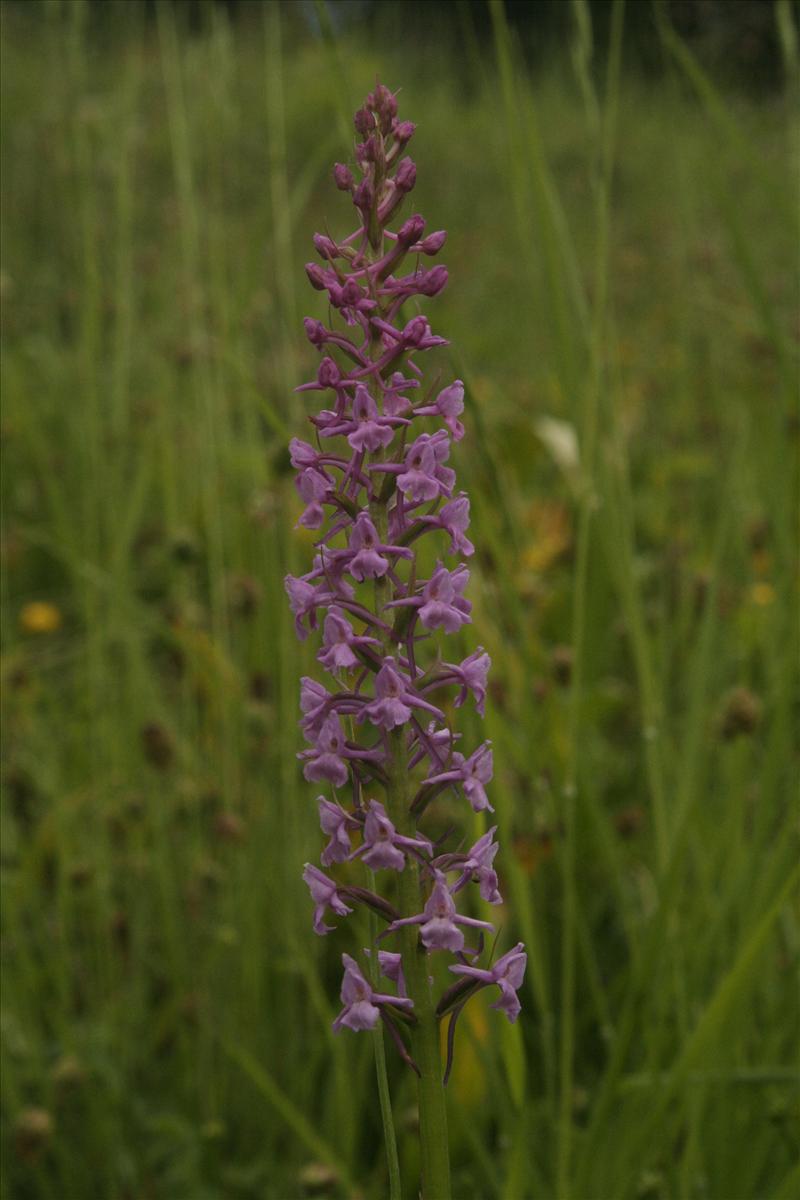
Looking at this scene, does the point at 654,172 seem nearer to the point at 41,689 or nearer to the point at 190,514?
the point at 190,514

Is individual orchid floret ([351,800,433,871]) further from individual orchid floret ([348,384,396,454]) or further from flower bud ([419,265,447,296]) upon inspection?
flower bud ([419,265,447,296])

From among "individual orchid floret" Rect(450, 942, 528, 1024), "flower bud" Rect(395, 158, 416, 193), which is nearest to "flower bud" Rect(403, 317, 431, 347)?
"flower bud" Rect(395, 158, 416, 193)

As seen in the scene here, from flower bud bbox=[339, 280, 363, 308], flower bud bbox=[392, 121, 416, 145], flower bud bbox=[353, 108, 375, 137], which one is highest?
flower bud bbox=[353, 108, 375, 137]

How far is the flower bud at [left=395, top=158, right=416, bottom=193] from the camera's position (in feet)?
2.95

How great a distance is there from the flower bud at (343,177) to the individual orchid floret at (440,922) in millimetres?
479

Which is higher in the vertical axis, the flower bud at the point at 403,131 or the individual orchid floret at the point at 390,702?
the flower bud at the point at 403,131

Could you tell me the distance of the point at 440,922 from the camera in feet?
2.80

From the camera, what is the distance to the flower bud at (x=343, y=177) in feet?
2.94

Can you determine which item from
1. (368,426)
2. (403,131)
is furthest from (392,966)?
(403,131)

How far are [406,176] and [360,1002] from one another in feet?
1.85

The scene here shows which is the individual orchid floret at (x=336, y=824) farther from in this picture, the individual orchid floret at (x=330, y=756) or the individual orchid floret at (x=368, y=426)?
the individual orchid floret at (x=368, y=426)

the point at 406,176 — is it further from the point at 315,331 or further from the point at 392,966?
the point at 392,966

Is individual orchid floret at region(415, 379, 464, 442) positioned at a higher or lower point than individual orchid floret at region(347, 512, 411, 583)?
higher

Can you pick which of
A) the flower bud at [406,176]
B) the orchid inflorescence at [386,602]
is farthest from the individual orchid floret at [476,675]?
the flower bud at [406,176]
